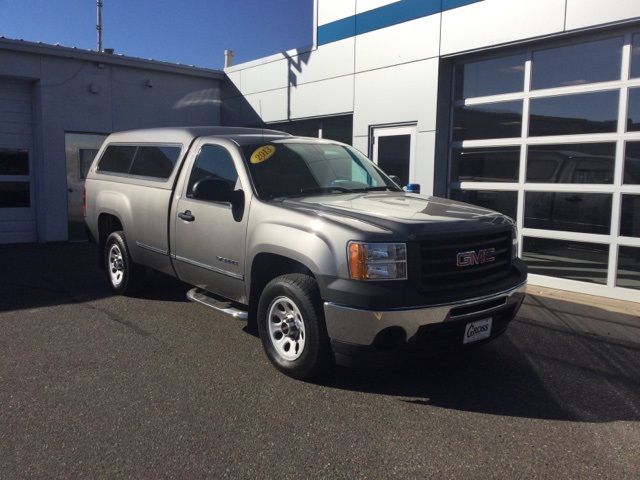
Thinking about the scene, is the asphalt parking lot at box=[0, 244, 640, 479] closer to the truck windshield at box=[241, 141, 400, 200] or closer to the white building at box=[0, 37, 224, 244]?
the truck windshield at box=[241, 141, 400, 200]

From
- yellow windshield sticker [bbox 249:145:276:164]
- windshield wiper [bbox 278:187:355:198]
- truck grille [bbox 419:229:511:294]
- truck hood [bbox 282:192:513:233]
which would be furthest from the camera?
yellow windshield sticker [bbox 249:145:276:164]

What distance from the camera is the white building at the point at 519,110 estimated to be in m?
6.93

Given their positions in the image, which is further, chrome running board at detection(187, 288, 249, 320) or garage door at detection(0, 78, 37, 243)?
garage door at detection(0, 78, 37, 243)

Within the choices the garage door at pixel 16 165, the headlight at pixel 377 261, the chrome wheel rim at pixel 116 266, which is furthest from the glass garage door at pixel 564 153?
the garage door at pixel 16 165

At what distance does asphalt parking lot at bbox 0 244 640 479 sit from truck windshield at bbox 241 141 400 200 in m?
1.44

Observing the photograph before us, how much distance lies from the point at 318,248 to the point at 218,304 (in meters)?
1.53

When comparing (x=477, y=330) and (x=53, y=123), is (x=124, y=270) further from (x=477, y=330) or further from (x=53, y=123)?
(x=53, y=123)

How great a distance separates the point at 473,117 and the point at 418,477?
6.66 m

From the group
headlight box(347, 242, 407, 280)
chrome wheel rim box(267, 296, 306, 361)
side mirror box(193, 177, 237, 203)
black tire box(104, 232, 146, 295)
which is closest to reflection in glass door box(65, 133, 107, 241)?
black tire box(104, 232, 146, 295)

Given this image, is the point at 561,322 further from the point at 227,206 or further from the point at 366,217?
the point at 227,206

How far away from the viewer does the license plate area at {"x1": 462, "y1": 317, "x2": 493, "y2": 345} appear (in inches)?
155

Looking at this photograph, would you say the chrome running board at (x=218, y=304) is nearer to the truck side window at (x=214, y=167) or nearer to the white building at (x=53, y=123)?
the truck side window at (x=214, y=167)

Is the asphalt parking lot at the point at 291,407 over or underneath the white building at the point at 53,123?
underneath

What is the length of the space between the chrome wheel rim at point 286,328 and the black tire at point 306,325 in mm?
29
